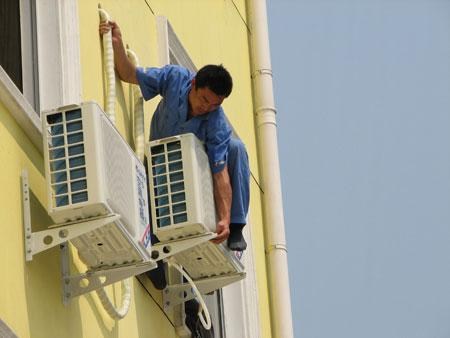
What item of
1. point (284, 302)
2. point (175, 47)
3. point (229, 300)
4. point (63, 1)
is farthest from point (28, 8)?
point (284, 302)

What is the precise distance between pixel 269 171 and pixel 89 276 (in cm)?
555

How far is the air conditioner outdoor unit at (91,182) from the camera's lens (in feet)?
26.3

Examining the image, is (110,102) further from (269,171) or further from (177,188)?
(269,171)

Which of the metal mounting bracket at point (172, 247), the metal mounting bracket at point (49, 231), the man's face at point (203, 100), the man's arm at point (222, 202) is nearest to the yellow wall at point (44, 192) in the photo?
the metal mounting bracket at point (49, 231)

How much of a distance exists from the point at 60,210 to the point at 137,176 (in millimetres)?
761

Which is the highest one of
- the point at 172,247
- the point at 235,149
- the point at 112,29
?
the point at 112,29

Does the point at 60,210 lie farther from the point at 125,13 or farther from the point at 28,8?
the point at 125,13

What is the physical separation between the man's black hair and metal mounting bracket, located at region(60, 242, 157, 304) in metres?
1.19

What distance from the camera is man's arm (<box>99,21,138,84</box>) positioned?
971cm

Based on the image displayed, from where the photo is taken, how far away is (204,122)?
9641mm

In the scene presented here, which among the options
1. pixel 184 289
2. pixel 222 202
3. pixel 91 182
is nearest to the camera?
pixel 91 182

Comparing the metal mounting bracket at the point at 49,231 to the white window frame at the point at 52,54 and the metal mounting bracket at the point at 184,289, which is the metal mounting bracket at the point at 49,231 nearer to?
the white window frame at the point at 52,54

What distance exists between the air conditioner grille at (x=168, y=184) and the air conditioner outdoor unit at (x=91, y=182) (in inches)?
22.9

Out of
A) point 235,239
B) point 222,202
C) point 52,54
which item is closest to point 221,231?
point 222,202
